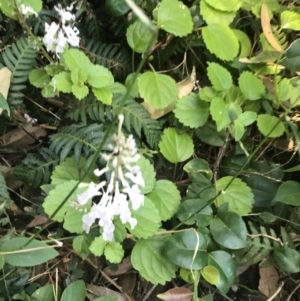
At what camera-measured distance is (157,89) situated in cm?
92

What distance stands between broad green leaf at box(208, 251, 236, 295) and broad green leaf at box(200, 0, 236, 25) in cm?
52

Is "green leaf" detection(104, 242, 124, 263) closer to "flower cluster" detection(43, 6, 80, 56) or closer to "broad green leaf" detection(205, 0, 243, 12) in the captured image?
"flower cluster" detection(43, 6, 80, 56)

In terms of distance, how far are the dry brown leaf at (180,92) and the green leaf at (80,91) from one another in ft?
0.51

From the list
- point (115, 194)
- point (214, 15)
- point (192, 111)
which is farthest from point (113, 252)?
point (214, 15)

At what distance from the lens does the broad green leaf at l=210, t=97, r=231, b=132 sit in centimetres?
88

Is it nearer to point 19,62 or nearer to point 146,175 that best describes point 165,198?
point 146,175

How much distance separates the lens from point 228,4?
97 centimetres

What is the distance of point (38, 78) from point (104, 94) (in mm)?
160

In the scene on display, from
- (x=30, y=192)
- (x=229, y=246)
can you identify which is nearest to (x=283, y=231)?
(x=229, y=246)

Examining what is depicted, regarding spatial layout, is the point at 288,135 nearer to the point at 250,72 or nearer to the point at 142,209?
the point at 250,72

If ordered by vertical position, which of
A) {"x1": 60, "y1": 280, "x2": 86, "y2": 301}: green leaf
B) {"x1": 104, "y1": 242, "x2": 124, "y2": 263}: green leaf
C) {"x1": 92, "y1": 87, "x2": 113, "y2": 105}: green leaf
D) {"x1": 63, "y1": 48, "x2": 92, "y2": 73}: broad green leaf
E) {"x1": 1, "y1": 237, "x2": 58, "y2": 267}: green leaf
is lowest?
{"x1": 60, "y1": 280, "x2": 86, "y2": 301}: green leaf

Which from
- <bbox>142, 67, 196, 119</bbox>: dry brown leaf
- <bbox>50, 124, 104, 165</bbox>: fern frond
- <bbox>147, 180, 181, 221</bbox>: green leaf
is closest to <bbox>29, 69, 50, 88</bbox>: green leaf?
<bbox>50, 124, 104, 165</bbox>: fern frond

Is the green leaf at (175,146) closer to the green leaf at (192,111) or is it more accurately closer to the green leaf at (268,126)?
the green leaf at (192,111)

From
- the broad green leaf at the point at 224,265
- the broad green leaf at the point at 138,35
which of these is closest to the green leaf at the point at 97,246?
the broad green leaf at the point at 224,265
